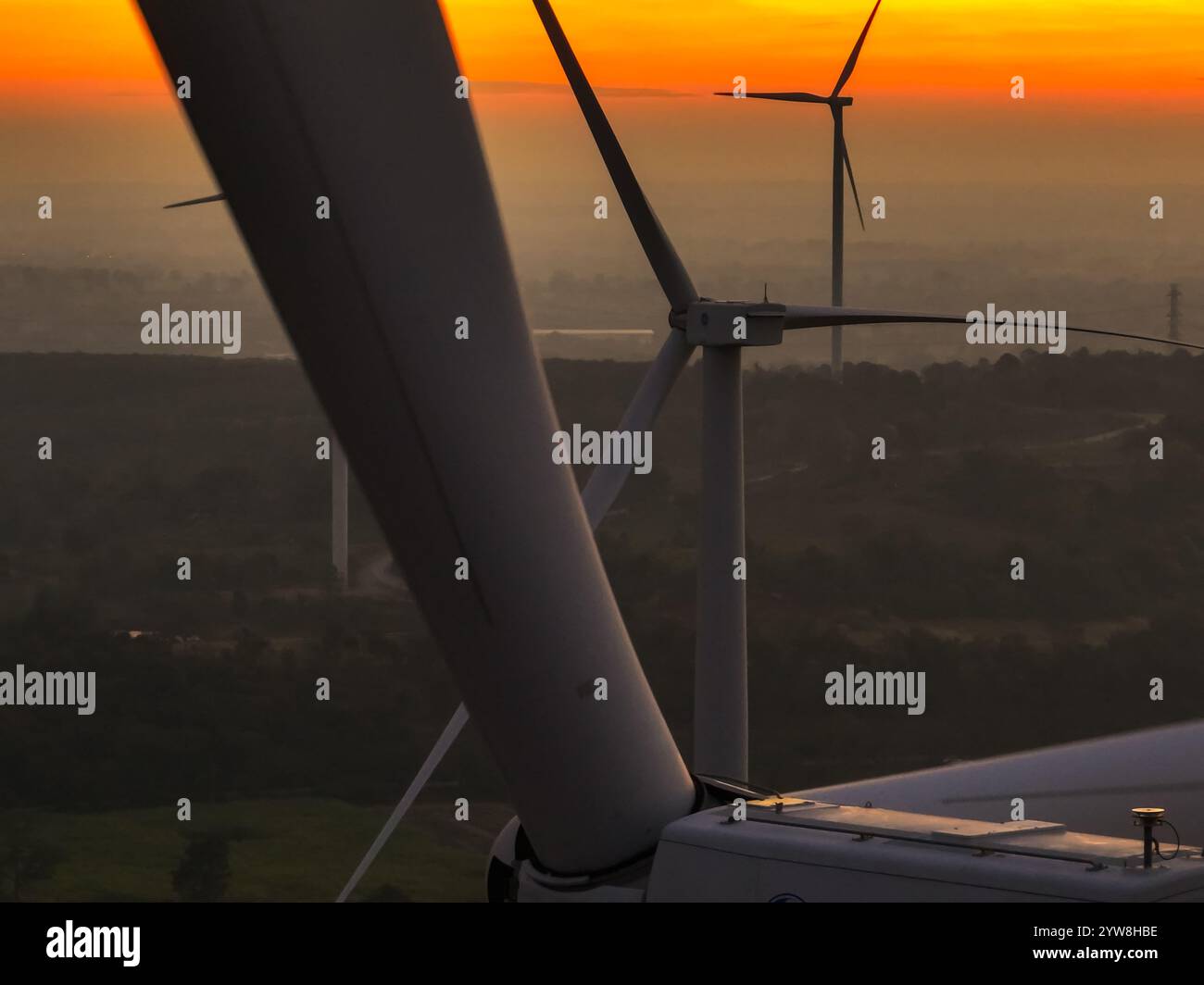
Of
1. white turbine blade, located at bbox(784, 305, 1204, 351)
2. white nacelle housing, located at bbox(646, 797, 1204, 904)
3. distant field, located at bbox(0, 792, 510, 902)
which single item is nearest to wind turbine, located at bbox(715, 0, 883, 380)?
white turbine blade, located at bbox(784, 305, 1204, 351)

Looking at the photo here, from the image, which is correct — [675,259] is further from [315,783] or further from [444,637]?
[315,783]

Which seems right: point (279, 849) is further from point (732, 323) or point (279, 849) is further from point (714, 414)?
point (732, 323)

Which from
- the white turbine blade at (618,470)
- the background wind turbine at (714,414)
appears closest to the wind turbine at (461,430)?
the white turbine blade at (618,470)

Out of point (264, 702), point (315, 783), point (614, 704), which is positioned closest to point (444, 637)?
point (614, 704)

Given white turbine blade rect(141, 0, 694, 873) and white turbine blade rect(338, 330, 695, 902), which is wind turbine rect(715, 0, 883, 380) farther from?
white turbine blade rect(141, 0, 694, 873)

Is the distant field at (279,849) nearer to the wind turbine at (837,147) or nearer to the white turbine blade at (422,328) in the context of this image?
the wind turbine at (837,147)

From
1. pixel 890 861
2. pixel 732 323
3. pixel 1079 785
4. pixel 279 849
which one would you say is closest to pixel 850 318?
pixel 732 323
